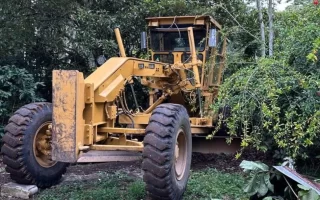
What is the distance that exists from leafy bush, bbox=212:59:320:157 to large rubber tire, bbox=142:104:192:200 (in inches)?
42.1

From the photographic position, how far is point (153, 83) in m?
7.09

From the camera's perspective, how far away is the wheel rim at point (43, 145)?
5.55 metres

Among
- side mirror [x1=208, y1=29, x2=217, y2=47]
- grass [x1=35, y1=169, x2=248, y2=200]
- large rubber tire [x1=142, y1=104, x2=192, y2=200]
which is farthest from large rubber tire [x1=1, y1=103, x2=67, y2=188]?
side mirror [x1=208, y1=29, x2=217, y2=47]

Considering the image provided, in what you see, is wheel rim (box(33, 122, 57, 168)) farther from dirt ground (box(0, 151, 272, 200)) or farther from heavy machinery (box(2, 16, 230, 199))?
dirt ground (box(0, 151, 272, 200))

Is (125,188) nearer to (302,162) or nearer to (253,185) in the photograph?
(253,185)

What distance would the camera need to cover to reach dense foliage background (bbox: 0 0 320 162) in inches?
222

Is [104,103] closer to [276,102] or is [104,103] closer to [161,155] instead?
[161,155]

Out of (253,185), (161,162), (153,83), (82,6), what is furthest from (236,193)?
(82,6)

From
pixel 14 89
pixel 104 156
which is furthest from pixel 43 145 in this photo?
pixel 14 89

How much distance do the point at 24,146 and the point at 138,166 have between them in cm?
224

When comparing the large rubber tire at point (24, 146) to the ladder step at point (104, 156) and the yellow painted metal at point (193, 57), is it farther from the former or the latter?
the yellow painted metal at point (193, 57)

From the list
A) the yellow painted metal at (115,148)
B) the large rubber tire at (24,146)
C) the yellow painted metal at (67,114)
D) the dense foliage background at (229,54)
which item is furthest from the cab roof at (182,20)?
the yellow painted metal at (67,114)

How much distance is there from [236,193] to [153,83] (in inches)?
95.1

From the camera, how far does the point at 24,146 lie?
526 cm
